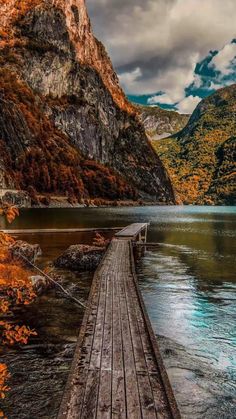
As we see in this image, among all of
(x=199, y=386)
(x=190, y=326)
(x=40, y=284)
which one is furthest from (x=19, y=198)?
(x=199, y=386)

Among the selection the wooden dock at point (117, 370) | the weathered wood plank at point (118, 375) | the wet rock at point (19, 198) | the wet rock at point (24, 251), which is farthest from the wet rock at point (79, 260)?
the wet rock at point (19, 198)

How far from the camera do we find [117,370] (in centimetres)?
866

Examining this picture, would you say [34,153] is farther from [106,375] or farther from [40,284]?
[106,375]

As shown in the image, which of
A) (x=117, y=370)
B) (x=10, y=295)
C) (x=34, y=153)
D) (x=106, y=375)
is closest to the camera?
(x=106, y=375)

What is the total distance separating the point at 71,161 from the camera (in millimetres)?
197125

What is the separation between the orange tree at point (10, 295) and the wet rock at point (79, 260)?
10.3 ft

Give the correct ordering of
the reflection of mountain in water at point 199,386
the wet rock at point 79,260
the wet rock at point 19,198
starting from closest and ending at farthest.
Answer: the reflection of mountain in water at point 199,386 < the wet rock at point 79,260 < the wet rock at point 19,198

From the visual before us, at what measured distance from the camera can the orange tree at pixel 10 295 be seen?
22.9ft

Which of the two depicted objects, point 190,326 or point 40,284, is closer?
point 190,326

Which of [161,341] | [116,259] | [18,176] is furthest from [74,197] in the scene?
[161,341]

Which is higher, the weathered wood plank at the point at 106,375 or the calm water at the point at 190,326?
the weathered wood plank at the point at 106,375

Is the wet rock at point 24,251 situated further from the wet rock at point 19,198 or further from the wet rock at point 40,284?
the wet rock at point 19,198

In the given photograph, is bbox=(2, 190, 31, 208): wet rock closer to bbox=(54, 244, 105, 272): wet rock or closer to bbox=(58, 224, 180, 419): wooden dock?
bbox=(54, 244, 105, 272): wet rock

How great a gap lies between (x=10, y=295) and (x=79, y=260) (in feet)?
32.6
